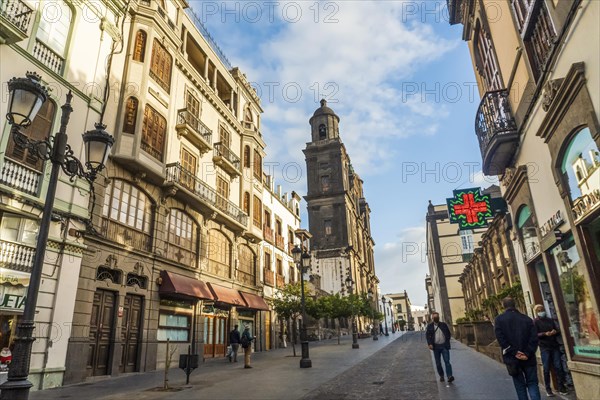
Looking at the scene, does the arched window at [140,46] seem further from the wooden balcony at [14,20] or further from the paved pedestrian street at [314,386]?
the paved pedestrian street at [314,386]

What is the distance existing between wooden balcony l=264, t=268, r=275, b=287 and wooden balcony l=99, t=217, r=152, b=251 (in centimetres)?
1272

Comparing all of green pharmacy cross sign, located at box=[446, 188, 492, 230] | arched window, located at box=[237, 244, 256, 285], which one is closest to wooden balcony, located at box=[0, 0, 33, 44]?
green pharmacy cross sign, located at box=[446, 188, 492, 230]

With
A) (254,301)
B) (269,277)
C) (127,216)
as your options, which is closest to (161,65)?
(127,216)

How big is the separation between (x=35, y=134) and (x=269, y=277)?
19122mm

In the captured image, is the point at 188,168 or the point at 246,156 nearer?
the point at 188,168

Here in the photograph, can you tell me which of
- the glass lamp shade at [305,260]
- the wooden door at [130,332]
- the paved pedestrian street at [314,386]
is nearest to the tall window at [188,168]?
the wooden door at [130,332]

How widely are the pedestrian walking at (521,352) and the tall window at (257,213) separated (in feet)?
66.7

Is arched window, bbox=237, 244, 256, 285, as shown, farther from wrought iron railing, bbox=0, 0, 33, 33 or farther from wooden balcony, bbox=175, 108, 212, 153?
wrought iron railing, bbox=0, 0, 33, 33

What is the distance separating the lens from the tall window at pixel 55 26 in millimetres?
11880

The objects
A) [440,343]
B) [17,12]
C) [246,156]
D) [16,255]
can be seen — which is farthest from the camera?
[246,156]

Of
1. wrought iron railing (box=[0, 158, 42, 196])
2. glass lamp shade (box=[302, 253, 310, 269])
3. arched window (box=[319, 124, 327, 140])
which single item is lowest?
glass lamp shade (box=[302, 253, 310, 269])

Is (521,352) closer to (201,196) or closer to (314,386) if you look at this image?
(314,386)

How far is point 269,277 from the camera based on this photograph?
27.7 metres

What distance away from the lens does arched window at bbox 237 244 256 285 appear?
23.4 m
